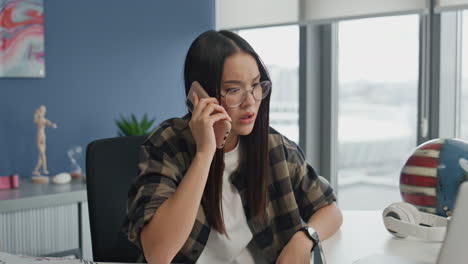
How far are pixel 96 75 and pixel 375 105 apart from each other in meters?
1.78

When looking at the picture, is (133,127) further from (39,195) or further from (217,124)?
(217,124)

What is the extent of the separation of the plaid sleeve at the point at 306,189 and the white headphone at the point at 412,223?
0.17 metres

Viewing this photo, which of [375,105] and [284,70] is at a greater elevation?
[284,70]

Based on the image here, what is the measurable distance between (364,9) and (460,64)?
61cm

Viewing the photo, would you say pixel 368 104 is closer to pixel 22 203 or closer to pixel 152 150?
pixel 22 203

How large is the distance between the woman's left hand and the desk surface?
1591mm

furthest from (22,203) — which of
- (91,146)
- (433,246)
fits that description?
(433,246)

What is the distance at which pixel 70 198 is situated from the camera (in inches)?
106

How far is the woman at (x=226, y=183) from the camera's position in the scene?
130 centimetres

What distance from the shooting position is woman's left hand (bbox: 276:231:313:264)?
133 centimetres

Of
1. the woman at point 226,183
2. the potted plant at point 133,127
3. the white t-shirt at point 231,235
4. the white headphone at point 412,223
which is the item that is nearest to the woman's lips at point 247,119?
the woman at point 226,183

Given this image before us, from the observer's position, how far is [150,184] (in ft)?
4.41

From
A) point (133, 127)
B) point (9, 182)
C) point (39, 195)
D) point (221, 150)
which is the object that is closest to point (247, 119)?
point (221, 150)

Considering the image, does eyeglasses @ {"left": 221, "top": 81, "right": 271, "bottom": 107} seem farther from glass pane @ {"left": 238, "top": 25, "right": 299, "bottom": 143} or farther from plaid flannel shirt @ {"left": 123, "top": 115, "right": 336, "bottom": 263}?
glass pane @ {"left": 238, "top": 25, "right": 299, "bottom": 143}
